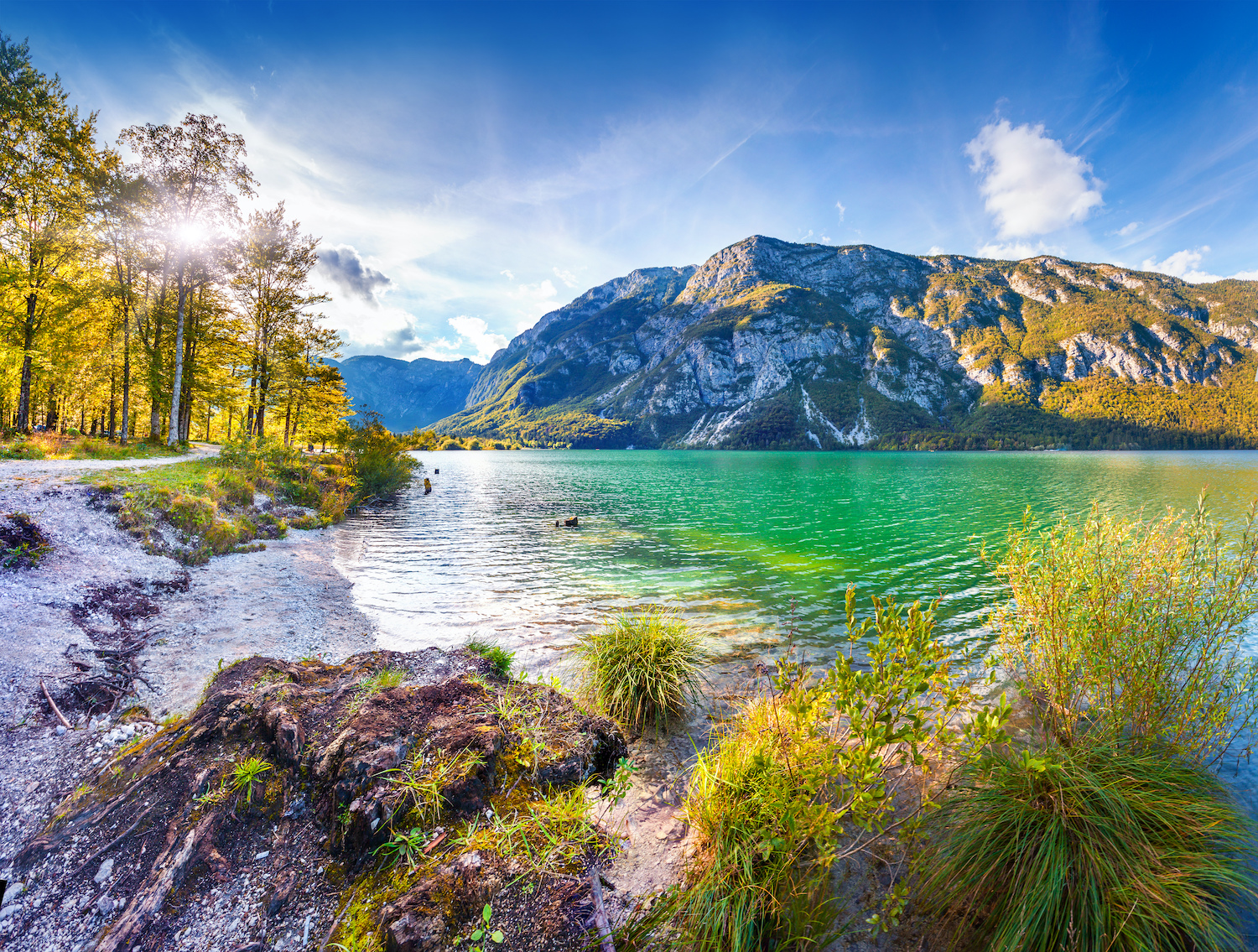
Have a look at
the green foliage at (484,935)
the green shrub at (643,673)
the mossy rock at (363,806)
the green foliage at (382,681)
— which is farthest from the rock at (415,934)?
the green shrub at (643,673)

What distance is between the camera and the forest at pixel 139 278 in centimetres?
2288

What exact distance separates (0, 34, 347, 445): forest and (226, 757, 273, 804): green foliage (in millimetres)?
28921

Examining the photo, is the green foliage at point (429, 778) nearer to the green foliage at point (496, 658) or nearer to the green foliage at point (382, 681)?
the green foliage at point (382, 681)

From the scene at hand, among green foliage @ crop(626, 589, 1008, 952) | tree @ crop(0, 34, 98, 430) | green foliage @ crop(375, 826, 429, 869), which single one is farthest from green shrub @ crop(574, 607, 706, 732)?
tree @ crop(0, 34, 98, 430)

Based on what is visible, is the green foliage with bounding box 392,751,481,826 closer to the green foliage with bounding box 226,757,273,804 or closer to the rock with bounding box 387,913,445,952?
the rock with bounding box 387,913,445,952

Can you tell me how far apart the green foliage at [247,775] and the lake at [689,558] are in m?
6.24

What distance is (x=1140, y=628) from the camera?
20.1 feet

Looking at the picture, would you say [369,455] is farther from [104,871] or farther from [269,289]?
[104,871]

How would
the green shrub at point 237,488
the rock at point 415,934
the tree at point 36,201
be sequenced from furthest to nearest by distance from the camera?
the tree at point 36,201 → the green shrub at point 237,488 → the rock at point 415,934

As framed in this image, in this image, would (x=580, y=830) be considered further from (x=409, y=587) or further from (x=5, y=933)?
(x=409, y=587)

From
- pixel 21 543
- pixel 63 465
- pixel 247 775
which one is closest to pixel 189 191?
pixel 63 465

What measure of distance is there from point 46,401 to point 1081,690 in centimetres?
5704

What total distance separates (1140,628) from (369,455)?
4367 cm

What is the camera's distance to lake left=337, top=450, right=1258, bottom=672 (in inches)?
520
